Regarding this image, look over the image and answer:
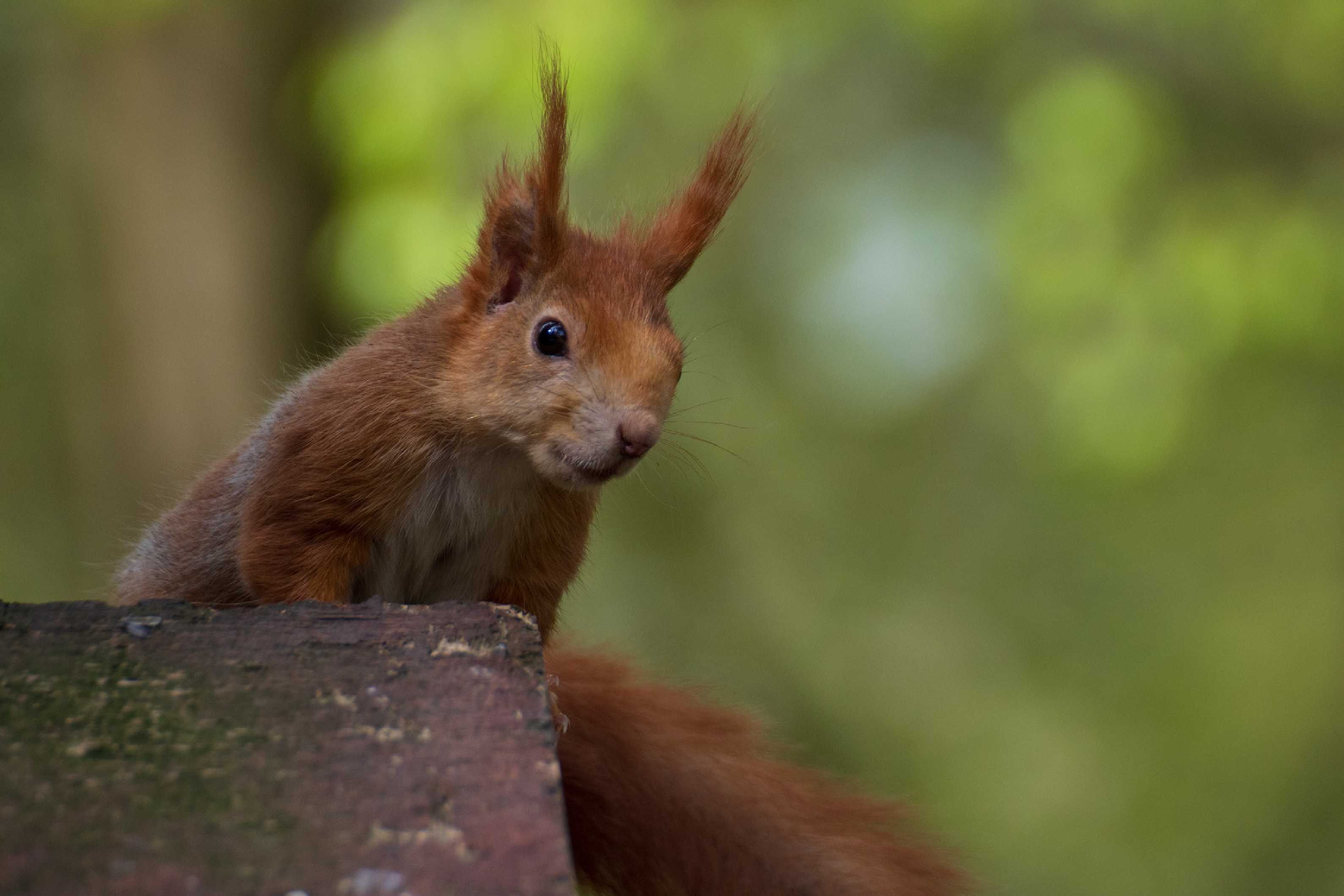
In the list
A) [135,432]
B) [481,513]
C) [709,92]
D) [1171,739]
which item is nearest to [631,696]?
[481,513]

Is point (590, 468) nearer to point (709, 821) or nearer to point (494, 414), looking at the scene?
point (494, 414)

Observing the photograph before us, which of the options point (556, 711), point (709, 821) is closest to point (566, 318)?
point (556, 711)

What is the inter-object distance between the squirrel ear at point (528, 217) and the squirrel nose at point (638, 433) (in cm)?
33

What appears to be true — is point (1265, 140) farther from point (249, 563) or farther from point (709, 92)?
point (249, 563)

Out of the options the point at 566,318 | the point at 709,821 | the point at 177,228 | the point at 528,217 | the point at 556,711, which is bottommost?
the point at 709,821

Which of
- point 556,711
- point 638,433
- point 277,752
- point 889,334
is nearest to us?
point 277,752

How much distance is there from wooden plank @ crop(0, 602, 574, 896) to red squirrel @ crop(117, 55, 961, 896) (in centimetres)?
40

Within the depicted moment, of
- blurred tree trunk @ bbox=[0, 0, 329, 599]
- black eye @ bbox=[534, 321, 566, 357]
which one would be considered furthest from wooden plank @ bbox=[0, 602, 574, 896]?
blurred tree trunk @ bbox=[0, 0, 329, 599]

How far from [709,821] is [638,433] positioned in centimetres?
64

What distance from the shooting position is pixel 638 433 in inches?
64.1

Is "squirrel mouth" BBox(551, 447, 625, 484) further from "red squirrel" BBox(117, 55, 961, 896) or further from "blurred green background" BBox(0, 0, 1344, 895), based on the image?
"blurred green background" BBox(0, 0, 1344, 895)

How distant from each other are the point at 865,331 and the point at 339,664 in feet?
9.96

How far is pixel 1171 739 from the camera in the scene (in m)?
4.53

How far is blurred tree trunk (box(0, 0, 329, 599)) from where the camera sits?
368 cm
